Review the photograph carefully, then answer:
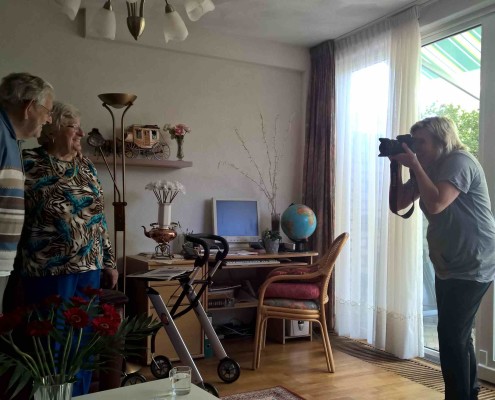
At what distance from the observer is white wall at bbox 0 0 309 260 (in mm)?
3576

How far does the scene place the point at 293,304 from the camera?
3.23m

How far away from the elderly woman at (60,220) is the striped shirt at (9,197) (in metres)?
0.31

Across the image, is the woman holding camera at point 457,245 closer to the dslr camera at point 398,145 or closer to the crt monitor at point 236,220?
the dslr camera at point 398,145

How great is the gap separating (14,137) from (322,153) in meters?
2.90

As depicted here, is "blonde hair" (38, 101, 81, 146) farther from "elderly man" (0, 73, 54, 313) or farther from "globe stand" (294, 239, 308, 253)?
"globe stand" (294, 239, 308, 253)

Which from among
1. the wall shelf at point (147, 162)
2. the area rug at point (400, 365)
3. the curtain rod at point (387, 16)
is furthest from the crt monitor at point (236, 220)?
the curtain rod at point (387, 16)

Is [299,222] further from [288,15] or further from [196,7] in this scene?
[196,7]

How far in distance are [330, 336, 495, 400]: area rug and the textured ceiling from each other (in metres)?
2.49

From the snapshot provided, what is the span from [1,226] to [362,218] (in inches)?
112

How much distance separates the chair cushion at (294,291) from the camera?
3256 millimetres

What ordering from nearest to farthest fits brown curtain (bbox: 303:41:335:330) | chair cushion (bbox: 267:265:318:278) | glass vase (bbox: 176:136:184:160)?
chair cushion (bbox: 267:265:318:278) → glass vase (bbox: 176:136:184:160) → brown curtain (bbox: 303:41:335:330)

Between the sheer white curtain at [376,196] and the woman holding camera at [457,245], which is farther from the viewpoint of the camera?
the sheer white curtain at [376,196]

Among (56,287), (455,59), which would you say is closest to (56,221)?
(56,287)

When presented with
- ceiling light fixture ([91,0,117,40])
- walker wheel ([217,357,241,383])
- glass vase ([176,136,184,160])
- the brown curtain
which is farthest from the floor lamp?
the brown curtain
